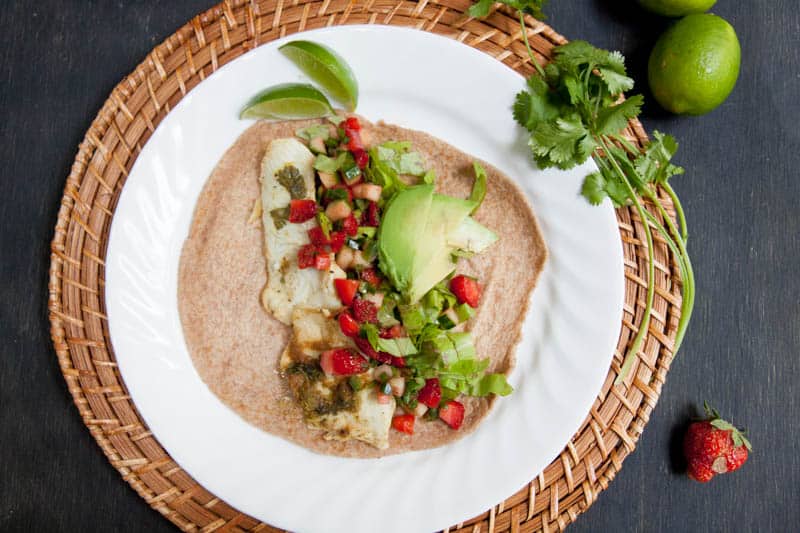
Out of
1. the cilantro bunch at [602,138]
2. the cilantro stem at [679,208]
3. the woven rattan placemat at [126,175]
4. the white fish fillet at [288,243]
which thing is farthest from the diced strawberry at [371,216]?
the cilantro stem at [679,208]

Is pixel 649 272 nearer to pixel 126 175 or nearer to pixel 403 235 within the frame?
pixel 403 235

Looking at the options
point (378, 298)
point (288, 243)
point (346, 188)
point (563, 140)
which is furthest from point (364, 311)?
point (563, 140)

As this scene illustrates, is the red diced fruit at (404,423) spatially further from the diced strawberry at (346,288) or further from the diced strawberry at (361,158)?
the diced strawberry at (361,158)

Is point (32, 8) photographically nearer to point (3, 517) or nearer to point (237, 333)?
point (237, 333)

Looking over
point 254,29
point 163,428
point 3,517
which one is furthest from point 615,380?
point 3,517

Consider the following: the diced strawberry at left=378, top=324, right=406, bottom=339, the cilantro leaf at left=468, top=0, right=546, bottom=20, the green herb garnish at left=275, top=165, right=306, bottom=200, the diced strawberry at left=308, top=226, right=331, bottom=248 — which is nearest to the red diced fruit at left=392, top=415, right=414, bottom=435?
the diced strawberry at left=378, top=324, right=406, bottom=339

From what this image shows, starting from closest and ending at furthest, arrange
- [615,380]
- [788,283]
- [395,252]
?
[395,252] → [615,380] → [788,283]
